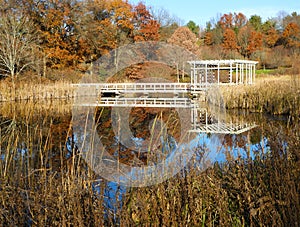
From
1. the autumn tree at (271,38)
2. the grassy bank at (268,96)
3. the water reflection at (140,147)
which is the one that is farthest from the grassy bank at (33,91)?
the autumn tree at (271,38)

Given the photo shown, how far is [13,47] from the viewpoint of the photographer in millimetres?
17141

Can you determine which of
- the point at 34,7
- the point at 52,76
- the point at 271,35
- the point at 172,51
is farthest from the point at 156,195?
the point at 271,35

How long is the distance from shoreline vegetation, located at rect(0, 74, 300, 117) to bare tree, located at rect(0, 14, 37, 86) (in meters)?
1.33

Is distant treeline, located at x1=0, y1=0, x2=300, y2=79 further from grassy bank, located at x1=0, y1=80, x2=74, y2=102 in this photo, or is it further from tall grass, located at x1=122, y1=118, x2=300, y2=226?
tall grass, located at x1=122, y1=118, x2=300, y2=226

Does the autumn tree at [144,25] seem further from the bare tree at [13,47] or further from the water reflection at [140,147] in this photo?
the water reflection at [140,147]

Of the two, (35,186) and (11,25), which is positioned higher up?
(11,25)

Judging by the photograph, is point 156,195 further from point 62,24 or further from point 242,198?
point 62,24

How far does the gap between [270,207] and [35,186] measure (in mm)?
1787

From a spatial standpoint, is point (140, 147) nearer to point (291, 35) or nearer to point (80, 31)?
point (80, 31)

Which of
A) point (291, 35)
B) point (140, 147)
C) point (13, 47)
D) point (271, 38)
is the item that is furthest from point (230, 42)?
point (140, 147)

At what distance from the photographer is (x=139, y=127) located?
8.62m

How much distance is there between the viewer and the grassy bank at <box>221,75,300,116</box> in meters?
9.61

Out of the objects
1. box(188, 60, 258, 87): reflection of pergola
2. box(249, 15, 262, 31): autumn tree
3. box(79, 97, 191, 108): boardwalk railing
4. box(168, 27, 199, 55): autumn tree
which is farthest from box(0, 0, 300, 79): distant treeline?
box(249, 15, 262, 31): autumn tree

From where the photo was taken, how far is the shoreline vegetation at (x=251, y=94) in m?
9.84
